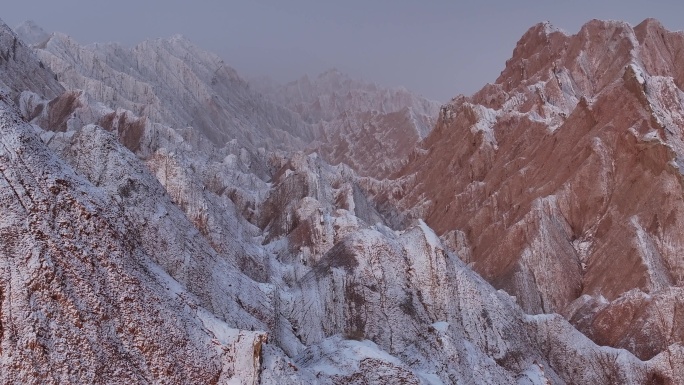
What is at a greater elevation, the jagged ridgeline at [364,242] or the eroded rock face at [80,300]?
the jagged ridgeline at [364,242]

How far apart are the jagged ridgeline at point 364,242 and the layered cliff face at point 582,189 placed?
0.19 metres

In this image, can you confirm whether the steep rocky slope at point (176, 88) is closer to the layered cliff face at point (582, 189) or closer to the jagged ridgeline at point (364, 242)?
the jagged ridgeline at point (364, 242)

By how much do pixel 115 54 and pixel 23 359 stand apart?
124 meters

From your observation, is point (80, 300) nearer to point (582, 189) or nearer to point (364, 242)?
point (364, 242)

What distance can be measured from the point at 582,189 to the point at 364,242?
110 feet

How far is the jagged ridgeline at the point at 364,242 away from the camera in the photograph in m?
15.7

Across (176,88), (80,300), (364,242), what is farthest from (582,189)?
(176,88)

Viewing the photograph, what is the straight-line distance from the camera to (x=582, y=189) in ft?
190

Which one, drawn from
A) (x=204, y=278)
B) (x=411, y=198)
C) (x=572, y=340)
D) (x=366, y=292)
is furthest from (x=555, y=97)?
(x=204, y=278)

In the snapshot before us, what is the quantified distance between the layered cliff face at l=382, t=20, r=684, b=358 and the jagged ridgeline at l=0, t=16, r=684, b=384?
7.3 inches

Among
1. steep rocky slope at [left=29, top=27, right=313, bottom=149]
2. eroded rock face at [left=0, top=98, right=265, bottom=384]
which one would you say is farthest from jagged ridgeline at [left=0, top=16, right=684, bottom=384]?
steep rocky slope at [left=29, top=27, right=313, bottom=149]

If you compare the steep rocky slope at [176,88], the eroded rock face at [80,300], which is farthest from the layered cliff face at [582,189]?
the steep rocky slope at [176,88]

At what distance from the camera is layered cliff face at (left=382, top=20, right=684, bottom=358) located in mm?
47562

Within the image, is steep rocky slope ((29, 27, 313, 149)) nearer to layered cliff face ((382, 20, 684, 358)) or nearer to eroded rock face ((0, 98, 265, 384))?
layered cliff face ((382, 20, 684, 358))
